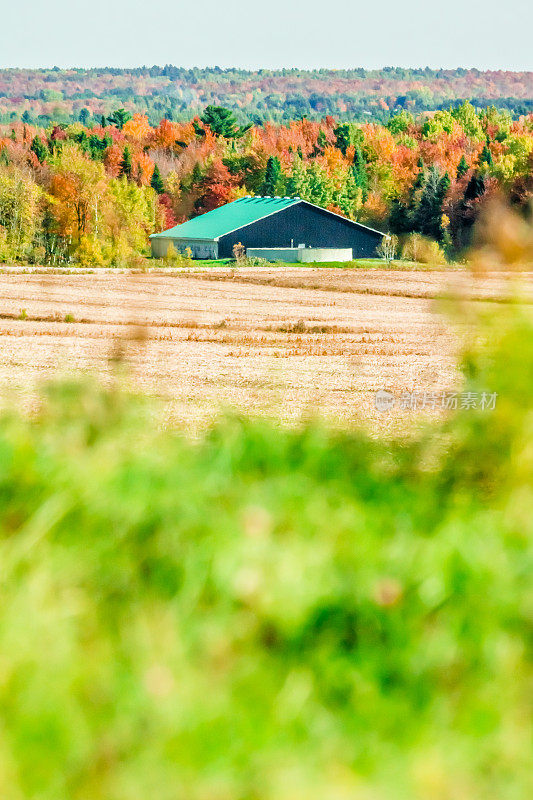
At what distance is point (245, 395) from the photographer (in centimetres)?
1223

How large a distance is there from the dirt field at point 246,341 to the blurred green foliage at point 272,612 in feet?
3.30

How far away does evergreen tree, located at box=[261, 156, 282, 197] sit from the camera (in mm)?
80938

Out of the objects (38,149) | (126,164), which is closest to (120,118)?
(38,149)

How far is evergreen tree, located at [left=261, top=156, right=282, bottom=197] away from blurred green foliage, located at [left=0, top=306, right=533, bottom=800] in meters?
78.1


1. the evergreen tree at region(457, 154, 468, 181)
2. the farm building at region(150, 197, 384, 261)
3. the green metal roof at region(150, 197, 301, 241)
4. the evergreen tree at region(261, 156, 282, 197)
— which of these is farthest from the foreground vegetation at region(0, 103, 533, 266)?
the farm building at region(150, 197, 384, 261)

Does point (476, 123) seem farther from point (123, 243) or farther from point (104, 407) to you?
point (104, 407)

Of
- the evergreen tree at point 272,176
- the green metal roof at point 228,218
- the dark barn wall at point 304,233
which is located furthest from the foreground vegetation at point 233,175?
the dark barn wall at point 304,233

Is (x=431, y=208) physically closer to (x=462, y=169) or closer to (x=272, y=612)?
(x=462, y=169)

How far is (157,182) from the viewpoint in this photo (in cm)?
8106

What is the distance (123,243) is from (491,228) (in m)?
49.2

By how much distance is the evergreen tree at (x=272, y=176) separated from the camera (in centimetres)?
8094

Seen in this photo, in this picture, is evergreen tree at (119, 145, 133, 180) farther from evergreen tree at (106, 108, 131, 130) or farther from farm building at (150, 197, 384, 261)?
evergreen tree at (106, 108, 131, 130)

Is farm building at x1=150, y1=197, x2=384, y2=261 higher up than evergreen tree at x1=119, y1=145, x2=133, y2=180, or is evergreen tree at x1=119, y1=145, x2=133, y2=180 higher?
evergreen tree at x1=119, y1=145, x2=133, y2=180

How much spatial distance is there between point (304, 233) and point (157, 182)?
17.2 metres
